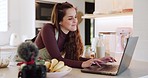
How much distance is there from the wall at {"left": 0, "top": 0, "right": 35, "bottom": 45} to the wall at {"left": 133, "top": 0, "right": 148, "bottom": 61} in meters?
2.14

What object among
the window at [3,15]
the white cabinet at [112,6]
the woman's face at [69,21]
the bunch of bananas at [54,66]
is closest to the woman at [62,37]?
the woman's face at [69,21]

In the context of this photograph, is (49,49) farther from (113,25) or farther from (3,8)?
(3,8)

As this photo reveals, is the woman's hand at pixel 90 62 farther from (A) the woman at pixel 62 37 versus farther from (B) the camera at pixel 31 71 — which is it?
(B) the camera at pixel 31 71

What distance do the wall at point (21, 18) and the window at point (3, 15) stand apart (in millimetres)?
57

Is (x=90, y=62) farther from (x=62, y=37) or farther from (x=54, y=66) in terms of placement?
(x=62, y=37)

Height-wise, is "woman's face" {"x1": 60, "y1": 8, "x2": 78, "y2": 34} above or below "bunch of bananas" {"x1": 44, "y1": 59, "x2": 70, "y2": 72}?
above

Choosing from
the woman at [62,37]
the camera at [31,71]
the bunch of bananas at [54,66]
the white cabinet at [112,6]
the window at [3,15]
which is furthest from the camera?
the window at [3,15]

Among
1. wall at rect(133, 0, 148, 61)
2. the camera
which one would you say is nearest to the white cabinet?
wall at rect(133, 0, 148, 61)

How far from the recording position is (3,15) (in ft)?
11.5

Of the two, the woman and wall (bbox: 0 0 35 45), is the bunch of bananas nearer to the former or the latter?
the woman

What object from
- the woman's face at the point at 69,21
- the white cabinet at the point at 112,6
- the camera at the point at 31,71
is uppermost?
the white cabinet at the point at 112,6

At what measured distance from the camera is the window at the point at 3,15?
3.49 metres

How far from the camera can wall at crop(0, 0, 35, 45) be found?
11.7ft

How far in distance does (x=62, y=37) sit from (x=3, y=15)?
7.63 ft
